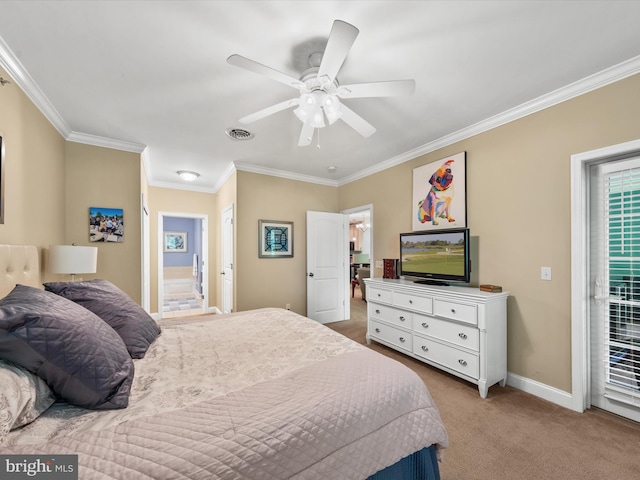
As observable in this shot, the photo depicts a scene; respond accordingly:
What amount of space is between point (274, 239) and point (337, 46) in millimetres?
3248

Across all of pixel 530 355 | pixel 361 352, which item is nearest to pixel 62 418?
pixel 361 352

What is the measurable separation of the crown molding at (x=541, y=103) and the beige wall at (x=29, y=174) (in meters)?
3.81

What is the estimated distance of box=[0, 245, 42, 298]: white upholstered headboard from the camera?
1592 mm

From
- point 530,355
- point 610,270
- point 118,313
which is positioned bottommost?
point 530,355

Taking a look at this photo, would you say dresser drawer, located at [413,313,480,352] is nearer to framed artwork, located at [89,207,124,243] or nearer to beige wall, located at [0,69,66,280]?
beige wall, located at [0,69,66,280]

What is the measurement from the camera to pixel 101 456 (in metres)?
0.75

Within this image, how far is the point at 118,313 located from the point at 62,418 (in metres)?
0.69

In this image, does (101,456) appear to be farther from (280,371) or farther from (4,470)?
(280,371)

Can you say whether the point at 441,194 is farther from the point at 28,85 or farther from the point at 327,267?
the point at 28,85

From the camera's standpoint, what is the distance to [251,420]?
92 cm

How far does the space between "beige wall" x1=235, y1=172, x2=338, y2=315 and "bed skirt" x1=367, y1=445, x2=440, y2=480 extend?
3.19 metres

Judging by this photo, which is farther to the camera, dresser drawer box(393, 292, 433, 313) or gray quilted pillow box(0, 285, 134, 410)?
dresser drawer box(393, 292, 433, 313)

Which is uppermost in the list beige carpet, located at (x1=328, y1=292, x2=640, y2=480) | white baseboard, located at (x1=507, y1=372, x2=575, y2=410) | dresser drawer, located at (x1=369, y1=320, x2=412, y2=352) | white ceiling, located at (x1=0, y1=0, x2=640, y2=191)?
white ceiling, located at (x1=0, y1=0, x2=640, y2=191)

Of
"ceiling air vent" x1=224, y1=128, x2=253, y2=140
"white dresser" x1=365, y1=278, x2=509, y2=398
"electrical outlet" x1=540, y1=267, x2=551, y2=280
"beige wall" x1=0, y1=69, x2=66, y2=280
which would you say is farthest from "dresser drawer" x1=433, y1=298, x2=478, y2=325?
"beige wall" x1=0, y1=69, x2=66, y2=280
